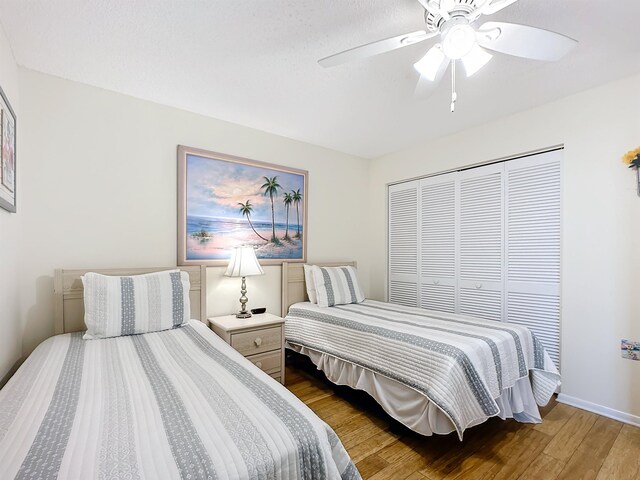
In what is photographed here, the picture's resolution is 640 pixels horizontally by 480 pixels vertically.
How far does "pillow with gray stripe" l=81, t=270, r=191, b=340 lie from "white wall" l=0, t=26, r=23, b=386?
0.33 m

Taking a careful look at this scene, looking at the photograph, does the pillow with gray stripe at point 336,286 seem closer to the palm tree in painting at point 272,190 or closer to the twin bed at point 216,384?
the twin bed at point 216,384

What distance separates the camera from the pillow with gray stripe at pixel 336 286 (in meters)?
3.03

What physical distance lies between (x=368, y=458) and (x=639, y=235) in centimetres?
228

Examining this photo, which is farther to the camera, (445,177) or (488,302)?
(445,177)

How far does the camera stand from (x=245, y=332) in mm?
2428

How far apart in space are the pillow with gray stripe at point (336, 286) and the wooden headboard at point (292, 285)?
0.66 ft

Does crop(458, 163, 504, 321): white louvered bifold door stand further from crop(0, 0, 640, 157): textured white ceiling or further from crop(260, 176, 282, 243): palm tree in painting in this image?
crop(260, 176, 282, 243): palm tree in painting

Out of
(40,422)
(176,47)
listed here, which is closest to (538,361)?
(40,422)

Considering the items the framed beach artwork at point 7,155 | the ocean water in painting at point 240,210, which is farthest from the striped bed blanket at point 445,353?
the framed beach artwork at point 7,155

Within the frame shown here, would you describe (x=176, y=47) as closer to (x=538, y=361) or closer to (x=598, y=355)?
(x=538, y=361)

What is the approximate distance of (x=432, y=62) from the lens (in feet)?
5.11

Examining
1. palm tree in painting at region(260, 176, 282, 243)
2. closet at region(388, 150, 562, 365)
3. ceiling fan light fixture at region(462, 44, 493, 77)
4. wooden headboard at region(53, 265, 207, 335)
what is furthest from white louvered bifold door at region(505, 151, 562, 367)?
wooden headboard at region(53, 265, 207, 335)

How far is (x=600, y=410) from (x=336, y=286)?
2.18m

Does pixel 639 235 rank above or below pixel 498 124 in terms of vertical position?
below
